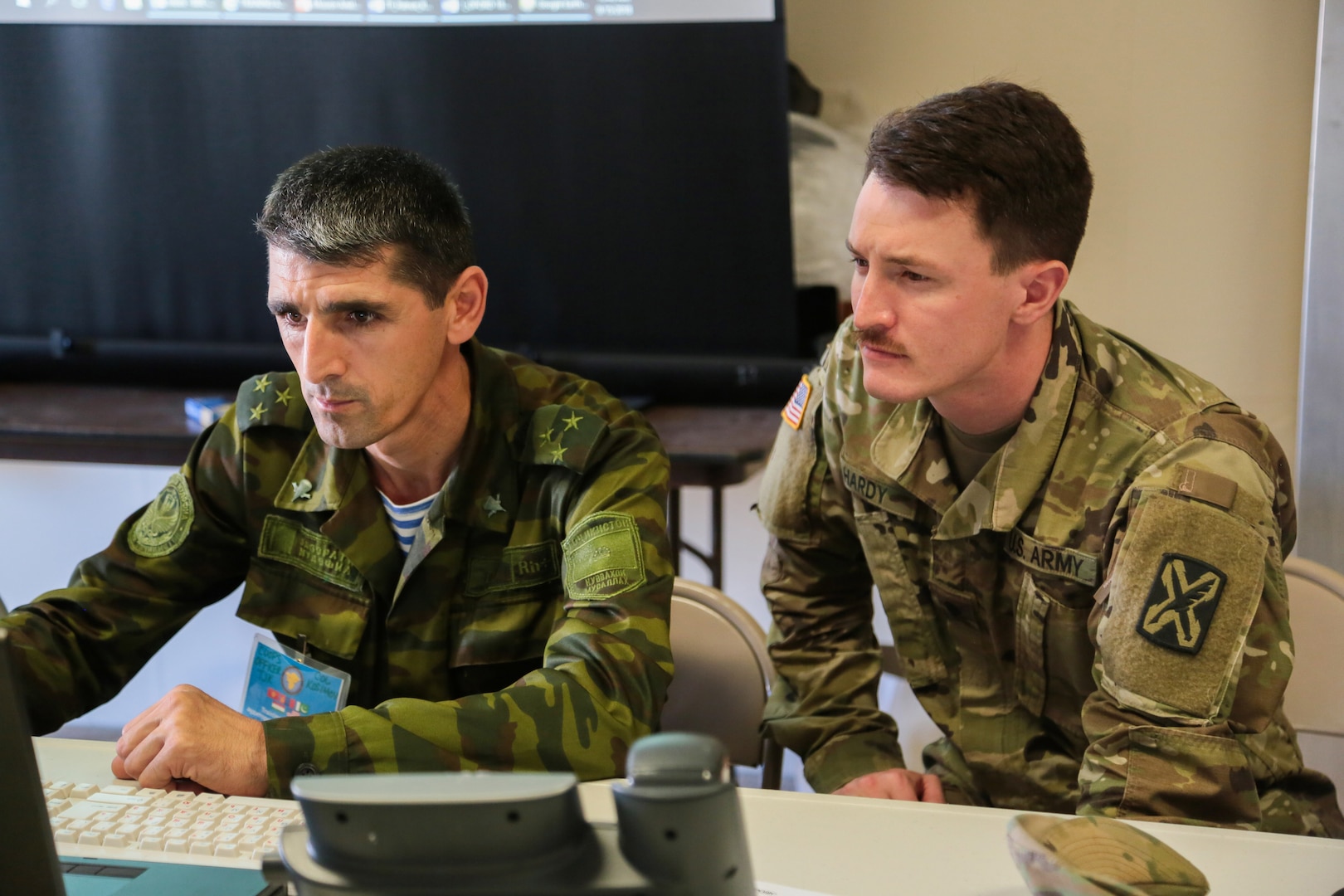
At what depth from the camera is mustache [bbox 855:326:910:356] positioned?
4.51 ft

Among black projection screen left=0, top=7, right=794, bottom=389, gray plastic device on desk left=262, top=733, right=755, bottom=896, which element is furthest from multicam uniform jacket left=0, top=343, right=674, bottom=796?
black projection screen left=0, top=7, right=794, bottom=389

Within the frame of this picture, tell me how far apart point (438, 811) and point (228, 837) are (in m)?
0.53

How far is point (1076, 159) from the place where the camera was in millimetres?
1420

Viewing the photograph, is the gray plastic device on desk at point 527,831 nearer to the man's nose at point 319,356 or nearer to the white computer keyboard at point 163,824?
the white computer keyboard at point 163,824

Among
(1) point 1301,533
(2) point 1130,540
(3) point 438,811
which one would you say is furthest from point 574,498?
(1) point 1301,533

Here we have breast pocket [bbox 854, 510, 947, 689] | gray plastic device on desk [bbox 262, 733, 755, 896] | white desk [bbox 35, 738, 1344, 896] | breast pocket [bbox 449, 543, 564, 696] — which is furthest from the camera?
breast pocket [bbox 854, 510, 947, 689]

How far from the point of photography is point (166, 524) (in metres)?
1.52

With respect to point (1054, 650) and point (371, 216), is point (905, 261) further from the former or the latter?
point (371, 216)

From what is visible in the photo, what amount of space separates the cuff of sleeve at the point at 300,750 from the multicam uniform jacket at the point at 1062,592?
0.67m

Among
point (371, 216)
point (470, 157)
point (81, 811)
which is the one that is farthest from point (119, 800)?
point (470, 157)

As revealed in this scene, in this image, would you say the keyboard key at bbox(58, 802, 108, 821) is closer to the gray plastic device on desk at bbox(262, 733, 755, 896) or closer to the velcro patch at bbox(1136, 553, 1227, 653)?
the gray plastic device on desk at bbox(262, 733, 755, 896)

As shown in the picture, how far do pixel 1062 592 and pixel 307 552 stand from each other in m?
0.89

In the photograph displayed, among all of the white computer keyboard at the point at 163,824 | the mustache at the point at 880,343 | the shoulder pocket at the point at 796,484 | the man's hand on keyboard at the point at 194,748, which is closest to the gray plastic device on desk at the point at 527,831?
the white computer keyboard at the point at 163,824

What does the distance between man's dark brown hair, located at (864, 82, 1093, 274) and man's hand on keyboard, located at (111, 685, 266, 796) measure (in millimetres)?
883
